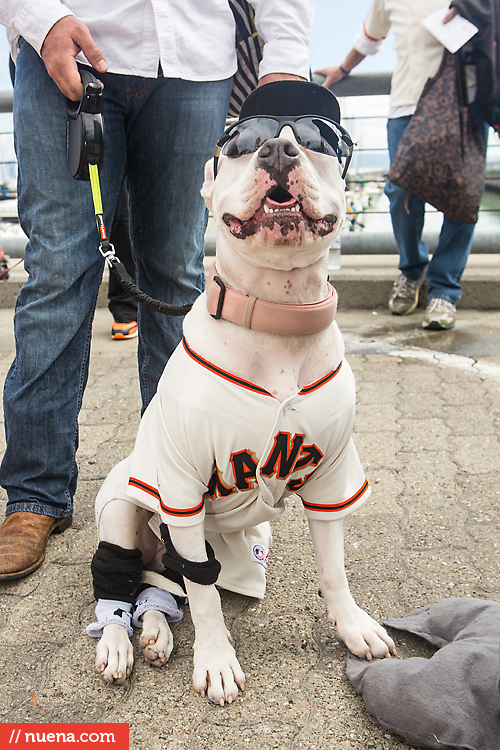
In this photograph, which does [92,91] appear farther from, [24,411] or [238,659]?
[238,659]

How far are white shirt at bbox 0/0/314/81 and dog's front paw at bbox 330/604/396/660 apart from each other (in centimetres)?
146

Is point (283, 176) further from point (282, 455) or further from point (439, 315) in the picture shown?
point (439, 315)

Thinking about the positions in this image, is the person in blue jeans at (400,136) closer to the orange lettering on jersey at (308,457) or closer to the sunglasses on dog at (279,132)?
the sunglasses on dog at (279,132)

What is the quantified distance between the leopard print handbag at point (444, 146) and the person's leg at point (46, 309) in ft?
7.26

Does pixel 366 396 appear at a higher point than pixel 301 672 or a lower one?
lower

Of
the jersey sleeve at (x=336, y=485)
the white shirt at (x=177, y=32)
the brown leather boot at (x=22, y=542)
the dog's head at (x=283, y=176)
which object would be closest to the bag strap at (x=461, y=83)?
the white shirt at (x=177, y=32)

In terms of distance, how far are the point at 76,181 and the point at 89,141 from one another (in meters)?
Result: 0.20

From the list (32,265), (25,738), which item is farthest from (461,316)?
(25,738)

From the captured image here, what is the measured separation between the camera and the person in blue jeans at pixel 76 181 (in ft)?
5.78

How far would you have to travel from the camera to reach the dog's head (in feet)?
4.15

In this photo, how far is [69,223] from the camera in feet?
6.01

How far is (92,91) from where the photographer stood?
1644 millimetres

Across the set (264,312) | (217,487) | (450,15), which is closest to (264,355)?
(264,312)

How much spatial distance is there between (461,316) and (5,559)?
364 centimetres
